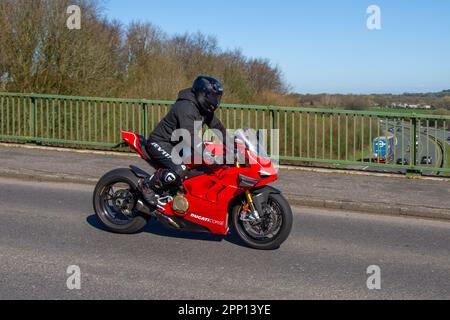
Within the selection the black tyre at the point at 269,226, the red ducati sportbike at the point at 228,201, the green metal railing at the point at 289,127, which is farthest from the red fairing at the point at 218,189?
the green metal railing at the point at 289,127

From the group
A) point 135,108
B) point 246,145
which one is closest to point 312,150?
point 135,108

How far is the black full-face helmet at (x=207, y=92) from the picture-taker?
6.52 m

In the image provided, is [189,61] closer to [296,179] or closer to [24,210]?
[296,179]

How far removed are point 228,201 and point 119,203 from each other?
1.46 meters

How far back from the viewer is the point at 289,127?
1375 centimetres

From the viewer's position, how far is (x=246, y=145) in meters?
6.30

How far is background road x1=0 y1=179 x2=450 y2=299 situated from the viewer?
5.28 metres

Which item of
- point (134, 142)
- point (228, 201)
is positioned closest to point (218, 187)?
point (228, 201)

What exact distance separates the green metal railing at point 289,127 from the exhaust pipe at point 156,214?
6.13 metres

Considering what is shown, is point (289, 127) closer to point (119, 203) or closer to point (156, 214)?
point (119, 203)

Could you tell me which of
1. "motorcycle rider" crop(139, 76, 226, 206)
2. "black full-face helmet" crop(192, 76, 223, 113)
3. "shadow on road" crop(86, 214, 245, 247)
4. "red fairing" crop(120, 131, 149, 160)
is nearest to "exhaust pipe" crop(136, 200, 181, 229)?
"motorcycle rider" crop(139, 76, 226, 206)

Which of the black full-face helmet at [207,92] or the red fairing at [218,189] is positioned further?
the black full-face helmet at [207,92]

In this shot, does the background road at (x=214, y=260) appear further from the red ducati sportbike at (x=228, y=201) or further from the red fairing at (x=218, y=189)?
the red fairing at (x=218, y=189)

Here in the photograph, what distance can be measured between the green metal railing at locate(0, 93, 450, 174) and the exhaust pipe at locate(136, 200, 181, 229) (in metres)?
6.13
